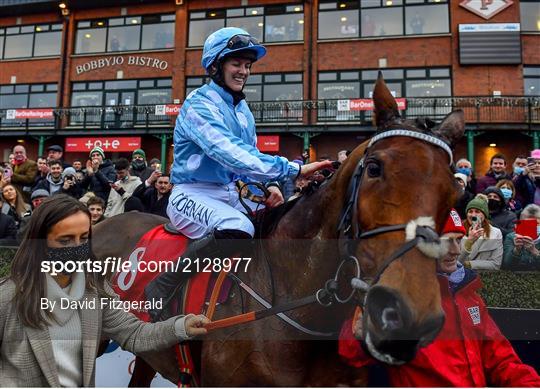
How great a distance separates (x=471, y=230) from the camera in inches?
185

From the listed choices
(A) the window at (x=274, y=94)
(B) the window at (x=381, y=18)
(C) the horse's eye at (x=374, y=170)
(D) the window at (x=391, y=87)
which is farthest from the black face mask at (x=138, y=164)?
(B) the window at (x=381, y=18)

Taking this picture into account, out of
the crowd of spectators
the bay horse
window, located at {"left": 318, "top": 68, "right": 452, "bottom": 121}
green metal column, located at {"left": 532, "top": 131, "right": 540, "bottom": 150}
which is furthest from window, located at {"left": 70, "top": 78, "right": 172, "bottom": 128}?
the bay horse

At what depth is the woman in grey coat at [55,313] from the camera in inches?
79.6

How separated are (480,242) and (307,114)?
1870 cm

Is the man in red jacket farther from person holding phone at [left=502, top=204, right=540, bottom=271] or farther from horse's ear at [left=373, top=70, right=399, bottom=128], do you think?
person holding phone at [left=502, top=204, right=540, bottom=271]

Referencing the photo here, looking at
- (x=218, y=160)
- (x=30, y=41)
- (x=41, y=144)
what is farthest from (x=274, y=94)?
(x=218, y=160)

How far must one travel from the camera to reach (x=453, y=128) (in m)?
2.29

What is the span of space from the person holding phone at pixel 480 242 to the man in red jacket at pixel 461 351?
135 centimetres

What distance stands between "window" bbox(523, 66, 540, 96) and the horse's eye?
75.3 feet

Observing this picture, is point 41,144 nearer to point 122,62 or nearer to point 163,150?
point 122,62

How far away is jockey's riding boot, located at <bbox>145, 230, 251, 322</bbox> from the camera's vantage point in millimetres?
2635

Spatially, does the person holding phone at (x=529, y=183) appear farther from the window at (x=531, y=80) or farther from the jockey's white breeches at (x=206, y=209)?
the window at (x=531, y=80)

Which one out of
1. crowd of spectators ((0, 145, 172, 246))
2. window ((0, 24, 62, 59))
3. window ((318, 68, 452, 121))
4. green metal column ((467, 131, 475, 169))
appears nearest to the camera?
crowd of spectators ((0, 145, 172, 246))

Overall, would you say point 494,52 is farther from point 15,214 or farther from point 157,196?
point 15,214
